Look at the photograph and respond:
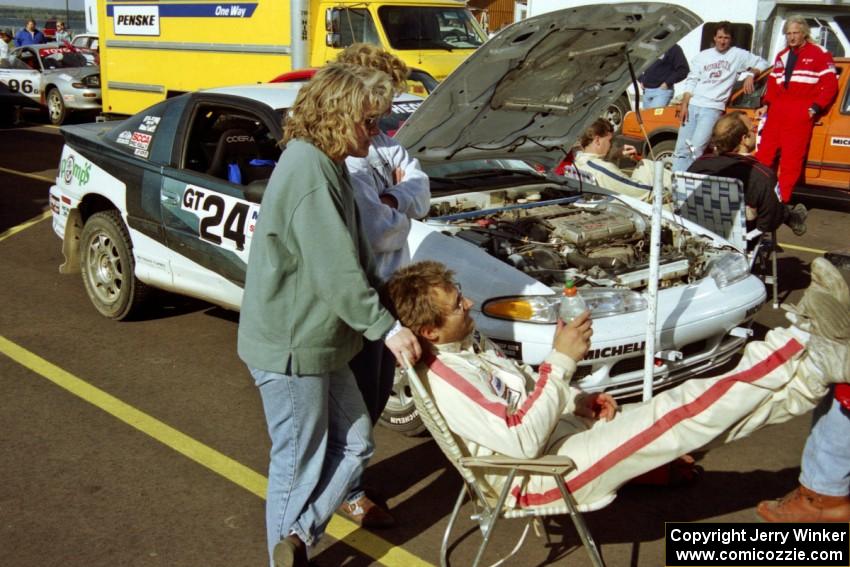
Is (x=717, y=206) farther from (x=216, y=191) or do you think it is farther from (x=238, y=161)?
(x=216, y=191)

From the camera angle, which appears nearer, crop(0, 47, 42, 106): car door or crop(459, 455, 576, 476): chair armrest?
crop(459, 455, 576, 476): chair armrest

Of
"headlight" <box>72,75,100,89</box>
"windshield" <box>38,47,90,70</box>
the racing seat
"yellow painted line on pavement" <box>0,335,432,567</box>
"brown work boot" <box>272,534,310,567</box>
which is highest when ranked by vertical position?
"windshield" <box>38,47,90,70</box>

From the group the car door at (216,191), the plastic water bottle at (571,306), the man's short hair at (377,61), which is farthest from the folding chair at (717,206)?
the man's short hair at (377,61)

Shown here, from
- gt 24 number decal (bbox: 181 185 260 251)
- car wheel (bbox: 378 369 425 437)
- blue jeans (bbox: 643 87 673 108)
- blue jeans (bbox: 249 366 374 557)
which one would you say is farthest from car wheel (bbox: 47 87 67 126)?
blue jeans (bbox: 249 366 374 557)

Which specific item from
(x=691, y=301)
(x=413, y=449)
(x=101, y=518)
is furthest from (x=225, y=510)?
(x=691, y=301)

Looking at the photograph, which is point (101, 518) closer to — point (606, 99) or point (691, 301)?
point (691, 301)

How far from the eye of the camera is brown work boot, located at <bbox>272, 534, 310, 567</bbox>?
321 centimetres

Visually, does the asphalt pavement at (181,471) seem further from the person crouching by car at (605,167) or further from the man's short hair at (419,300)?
the person crouching by car at (605,167)

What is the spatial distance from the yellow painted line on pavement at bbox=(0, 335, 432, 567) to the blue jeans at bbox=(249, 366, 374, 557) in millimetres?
424

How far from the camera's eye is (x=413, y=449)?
4.51 metres

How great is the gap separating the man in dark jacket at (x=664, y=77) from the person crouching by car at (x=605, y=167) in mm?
6508

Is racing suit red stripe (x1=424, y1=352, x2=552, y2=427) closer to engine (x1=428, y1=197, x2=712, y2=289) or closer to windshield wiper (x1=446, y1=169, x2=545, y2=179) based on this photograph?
engine (x1=428, y1=197, x2=712, y2=289)

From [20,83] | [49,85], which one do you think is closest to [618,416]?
[49,85]

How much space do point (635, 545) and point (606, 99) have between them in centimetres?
291
